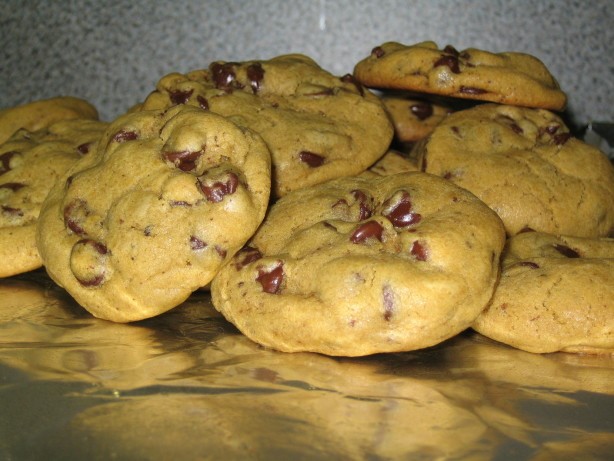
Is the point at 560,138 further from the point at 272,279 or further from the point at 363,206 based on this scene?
the point at 272,279

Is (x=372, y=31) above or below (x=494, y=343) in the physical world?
above

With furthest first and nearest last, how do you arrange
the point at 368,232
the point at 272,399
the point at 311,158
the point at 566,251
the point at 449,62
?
the point at 449,62, the point at 311,158, the point at 566,251, the point at 368,232, the point at 272,399

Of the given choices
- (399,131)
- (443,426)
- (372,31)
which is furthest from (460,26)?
(443,426)

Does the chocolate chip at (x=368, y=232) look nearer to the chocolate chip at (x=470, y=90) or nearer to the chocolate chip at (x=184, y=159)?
the chocolate chip at (x=184, y=159)

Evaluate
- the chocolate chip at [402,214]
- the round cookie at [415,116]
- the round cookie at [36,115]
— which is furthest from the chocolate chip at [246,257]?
the round cookie at [36,115]

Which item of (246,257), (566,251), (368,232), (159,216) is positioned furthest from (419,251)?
(159,216)

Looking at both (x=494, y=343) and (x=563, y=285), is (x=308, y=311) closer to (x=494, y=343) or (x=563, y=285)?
(x=494, y=343)

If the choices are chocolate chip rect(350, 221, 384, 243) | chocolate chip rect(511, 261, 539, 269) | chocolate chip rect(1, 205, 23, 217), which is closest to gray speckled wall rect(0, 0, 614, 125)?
chocolate chip rect(1, 205, 23, 217)
